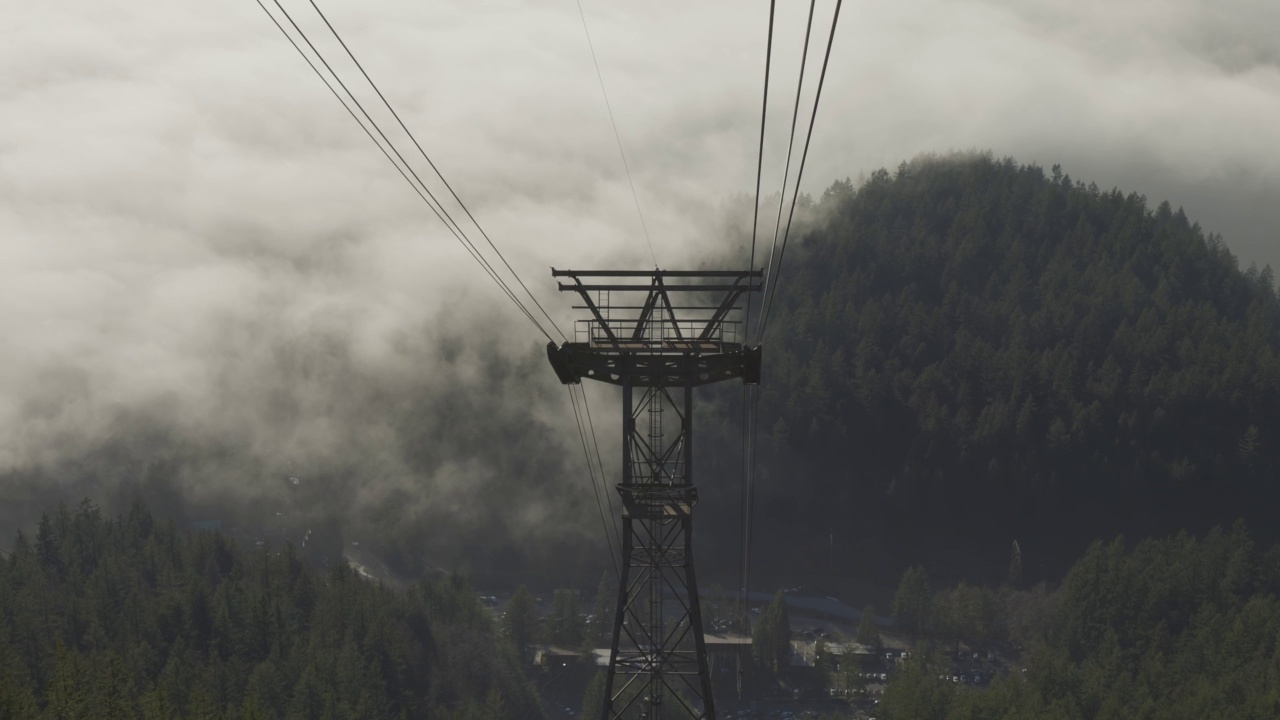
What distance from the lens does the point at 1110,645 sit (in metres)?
196

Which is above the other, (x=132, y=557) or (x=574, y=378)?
(x=574, y=378)

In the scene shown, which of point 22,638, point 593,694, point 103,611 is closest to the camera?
point 22,638

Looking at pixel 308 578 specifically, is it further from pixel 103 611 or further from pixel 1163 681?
pixel 1163 681

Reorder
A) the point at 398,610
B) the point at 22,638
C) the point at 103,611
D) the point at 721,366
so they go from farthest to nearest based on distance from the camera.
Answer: the point at 398,610 → the point at 103,611 → the point at 22,638 → the point at 721,366

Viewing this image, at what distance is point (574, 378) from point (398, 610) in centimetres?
14447

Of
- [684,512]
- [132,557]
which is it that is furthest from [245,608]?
[684,512]

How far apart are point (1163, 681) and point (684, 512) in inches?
5237

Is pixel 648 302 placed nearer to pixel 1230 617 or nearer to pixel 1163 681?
pixel 1163 681

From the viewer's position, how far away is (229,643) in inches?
6270

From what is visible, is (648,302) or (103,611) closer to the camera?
(648,302)

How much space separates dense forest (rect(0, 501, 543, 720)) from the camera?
134 metres

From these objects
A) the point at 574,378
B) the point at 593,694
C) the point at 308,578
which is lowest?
the point at 593,694

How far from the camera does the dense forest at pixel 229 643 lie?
134 m

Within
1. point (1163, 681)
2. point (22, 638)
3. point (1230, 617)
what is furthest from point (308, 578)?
point (1230, 617)
